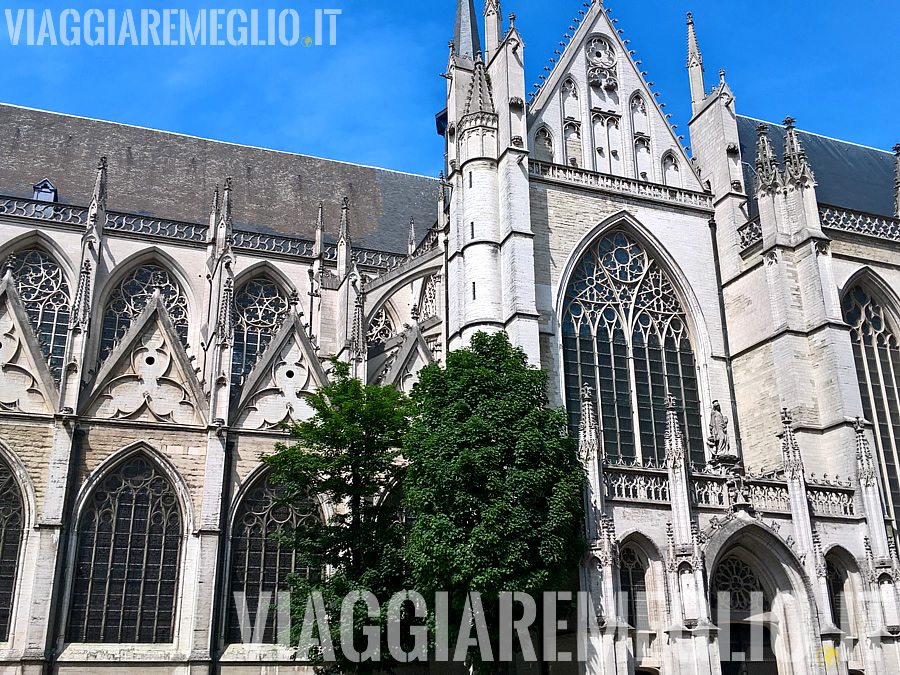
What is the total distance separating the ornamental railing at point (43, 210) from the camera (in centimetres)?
2288

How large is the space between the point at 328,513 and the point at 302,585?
259 cm

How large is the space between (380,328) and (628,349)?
6.80 metres

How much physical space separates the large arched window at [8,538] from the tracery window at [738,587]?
1243 centimetres

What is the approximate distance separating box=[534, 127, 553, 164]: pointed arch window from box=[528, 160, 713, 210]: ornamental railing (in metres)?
0.56

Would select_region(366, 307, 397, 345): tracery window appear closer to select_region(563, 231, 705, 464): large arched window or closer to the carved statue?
select_region(563, 231, 705, 464): large arched window

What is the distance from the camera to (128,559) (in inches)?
650

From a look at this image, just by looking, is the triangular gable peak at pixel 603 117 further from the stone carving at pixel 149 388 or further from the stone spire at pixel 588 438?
the stone carving at pixel 149 388

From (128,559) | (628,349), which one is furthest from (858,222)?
(128,559)

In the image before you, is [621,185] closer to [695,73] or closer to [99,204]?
[695,73]

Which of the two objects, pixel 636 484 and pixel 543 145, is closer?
pixel 636 484

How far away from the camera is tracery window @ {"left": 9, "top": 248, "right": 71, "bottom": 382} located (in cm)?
2216

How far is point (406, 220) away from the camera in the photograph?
2992cm

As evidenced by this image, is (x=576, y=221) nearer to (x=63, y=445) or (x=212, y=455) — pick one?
(x=212, y=455)

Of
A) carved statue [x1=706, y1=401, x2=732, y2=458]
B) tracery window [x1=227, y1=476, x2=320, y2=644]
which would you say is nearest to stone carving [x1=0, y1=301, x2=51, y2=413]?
tracery window [x1=227, y1=476, x2=320, y2=644]
